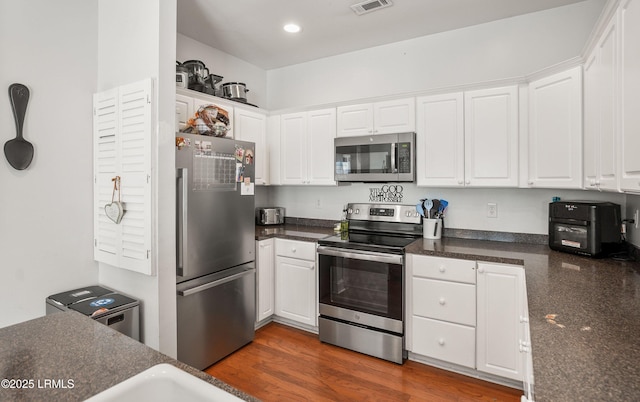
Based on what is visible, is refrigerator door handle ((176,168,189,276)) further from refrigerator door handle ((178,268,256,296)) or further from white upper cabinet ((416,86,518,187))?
white upper cabinet ((416,86,518,187))

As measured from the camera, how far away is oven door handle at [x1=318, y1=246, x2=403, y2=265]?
2629 mm

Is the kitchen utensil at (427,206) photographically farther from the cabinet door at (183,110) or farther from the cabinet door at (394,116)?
the cabinet door at (183,110)

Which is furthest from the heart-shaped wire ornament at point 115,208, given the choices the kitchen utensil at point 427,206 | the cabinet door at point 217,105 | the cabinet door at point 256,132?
the kitchen utensil at point 427,206

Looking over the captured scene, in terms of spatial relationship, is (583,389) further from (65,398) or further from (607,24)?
(607,24)

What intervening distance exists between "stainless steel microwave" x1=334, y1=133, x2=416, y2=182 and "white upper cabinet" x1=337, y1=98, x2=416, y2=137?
8 centimetres

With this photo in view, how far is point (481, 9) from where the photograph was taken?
8.88ft

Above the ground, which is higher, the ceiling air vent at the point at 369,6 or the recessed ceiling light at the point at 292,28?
the recessed ceiling light at the point at 292,28

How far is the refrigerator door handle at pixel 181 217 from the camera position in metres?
2.33

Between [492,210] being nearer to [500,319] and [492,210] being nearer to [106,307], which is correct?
[500,319]

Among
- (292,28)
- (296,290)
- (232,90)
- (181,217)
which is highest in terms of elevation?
(292,28)

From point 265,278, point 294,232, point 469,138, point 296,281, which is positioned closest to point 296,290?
point 296,281

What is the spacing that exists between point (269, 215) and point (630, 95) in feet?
10.3

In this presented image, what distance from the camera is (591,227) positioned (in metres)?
2.17

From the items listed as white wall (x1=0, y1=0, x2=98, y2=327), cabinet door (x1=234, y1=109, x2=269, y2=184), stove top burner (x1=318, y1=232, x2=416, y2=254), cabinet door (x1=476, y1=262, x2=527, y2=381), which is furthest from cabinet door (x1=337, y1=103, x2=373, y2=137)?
white wall (x1=0, y1=0, x2=98, y2=327)
